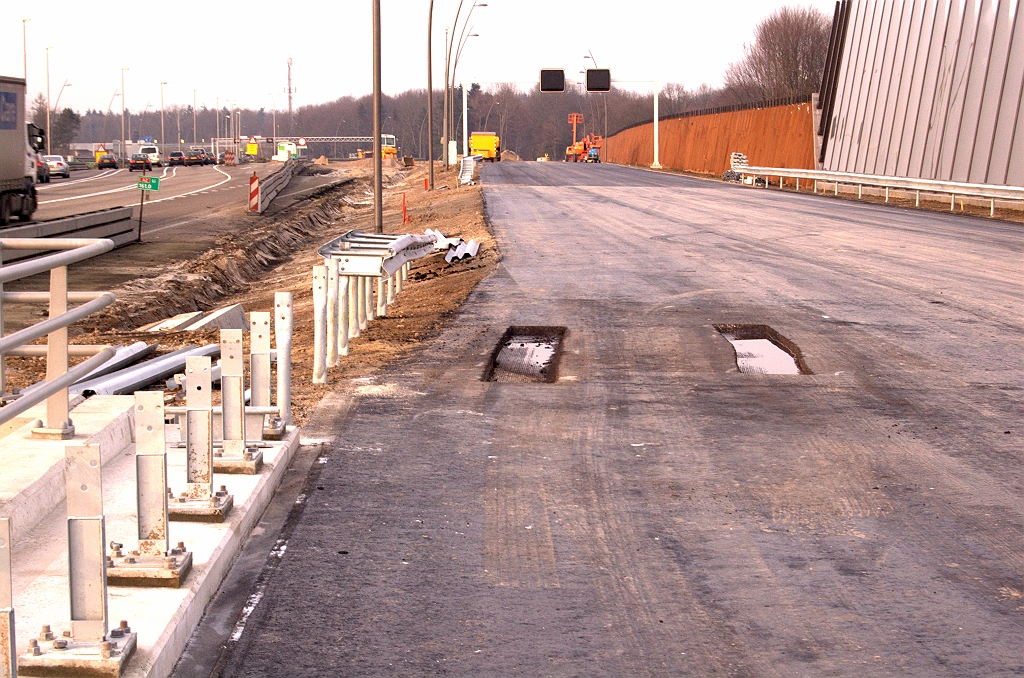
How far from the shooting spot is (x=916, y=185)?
113 ft

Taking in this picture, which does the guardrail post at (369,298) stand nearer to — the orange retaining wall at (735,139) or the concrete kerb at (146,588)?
the concrete kerb at (146,588)

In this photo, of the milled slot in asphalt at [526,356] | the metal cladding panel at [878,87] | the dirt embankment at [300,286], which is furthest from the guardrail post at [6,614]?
the metal cladding panel at [878,87]

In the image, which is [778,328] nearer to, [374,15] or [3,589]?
[374,15]

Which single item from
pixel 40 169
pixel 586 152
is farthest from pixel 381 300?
pixel 586 152

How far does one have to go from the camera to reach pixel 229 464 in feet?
20.6

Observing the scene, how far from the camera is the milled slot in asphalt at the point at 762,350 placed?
405 inches

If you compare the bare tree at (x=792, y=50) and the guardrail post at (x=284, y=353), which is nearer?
the guardrail post at (x=284, y=353)

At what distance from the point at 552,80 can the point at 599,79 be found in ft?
10.7

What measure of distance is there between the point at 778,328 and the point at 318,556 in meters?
7.95

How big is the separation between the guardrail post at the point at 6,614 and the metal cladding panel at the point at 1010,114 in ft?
109

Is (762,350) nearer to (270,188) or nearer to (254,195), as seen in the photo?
(254,195)

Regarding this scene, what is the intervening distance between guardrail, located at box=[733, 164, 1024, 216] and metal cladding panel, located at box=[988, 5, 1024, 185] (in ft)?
3.33

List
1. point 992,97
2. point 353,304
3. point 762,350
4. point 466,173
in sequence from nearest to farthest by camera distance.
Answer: point 762,350 → point 353,304 → point 992,97 → point 466,173

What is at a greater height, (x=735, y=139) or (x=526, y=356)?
(x=735, y=139)
